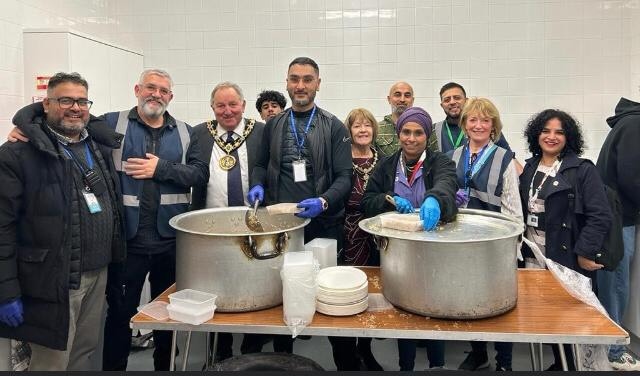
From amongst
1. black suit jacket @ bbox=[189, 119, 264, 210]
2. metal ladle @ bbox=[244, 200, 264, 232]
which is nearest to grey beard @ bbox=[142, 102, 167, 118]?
black suit jacket @ bbox=[189, 119, 264, 210]

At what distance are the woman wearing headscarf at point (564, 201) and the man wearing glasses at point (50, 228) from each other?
6.11 feet

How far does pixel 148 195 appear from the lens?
6.63ft

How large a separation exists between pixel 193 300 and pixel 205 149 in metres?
1.08

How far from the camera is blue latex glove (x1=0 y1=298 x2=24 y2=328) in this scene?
5.16 feet

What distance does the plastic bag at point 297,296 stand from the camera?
1.32m

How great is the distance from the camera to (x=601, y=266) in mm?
2020

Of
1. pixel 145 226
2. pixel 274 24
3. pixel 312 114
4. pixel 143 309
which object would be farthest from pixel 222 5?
pixel 143 309

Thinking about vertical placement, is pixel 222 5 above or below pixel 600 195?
above

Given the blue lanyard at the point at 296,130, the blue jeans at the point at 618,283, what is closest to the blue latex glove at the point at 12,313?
the blue lanyard at the point at 296,130

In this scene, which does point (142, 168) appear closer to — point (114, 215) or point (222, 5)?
point (114, 215)

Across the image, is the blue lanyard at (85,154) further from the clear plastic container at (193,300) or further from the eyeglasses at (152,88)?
the clear plastic container at (193,300)

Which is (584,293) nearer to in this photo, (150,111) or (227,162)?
(227,162)

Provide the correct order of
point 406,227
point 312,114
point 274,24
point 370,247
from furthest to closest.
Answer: point 274,24 → point 370,247 → point 312,114 → point 406,227

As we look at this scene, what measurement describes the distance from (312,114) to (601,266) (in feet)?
4.80
